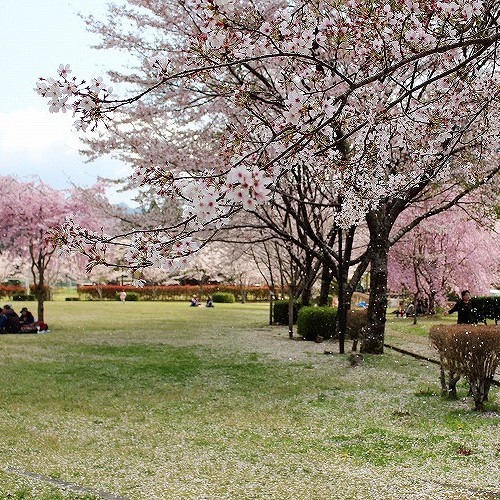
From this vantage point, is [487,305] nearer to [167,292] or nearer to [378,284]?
[378,284]

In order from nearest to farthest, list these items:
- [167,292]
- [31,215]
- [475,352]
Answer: [475,352], [31,215], [167,292]

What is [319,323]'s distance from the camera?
18.2 meters

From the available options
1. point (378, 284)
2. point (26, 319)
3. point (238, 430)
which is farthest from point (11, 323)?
point (238, 430)

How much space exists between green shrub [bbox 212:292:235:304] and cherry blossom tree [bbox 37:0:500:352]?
33.2m

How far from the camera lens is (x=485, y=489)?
5.21 meters

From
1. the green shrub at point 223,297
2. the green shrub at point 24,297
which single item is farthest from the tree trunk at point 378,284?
the green shrub at point 24,297

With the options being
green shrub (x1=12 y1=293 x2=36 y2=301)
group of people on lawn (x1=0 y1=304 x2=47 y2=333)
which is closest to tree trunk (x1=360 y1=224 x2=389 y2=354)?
group of people on lawn (x1=0 y1=304 x2=47 y2=333)

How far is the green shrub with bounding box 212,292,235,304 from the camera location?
4819 centimetres

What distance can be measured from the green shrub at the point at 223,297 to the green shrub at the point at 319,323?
97.6 feet

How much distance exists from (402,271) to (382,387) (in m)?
20.3

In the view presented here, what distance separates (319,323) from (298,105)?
50.1 ft

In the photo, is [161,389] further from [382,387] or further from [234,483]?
[234,483]

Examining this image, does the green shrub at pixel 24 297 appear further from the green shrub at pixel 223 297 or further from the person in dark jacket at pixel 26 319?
the person in dark jacket at pixel 26 319

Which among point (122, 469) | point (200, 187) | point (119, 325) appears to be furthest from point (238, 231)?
point (200, 187)
